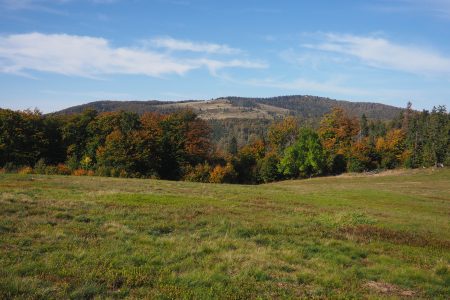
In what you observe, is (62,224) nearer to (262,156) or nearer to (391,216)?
(391,216)

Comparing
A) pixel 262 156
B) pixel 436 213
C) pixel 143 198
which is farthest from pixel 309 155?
pixel 143 198

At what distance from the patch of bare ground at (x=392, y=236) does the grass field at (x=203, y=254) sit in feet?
0.23

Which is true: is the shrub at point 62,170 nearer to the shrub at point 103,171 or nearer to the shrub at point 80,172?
the shrub at point 80,172

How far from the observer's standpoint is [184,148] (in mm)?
85375

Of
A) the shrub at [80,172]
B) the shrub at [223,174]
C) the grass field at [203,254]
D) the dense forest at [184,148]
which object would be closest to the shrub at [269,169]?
the dense forest at [184,148]

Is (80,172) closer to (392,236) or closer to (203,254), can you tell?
(392,236)

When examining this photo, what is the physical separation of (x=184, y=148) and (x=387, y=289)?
76.2 m

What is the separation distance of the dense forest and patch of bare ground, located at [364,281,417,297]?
62.1 metres

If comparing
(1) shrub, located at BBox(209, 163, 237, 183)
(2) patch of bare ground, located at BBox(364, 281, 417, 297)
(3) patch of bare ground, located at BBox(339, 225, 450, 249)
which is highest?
(2) patch of bare ground, located at BBox(364, 281, 417, 297)

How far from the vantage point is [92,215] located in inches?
691

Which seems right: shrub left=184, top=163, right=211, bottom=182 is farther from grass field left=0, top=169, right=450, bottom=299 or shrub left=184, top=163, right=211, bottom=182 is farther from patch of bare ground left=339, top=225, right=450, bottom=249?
patch of bare ground left=339, top=225, right=450, bottom=249

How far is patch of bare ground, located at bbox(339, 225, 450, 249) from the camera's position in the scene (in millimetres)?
17266

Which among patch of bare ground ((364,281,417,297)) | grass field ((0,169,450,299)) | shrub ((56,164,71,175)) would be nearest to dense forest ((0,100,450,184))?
shrub ((56,164,71,175))

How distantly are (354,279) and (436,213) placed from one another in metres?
24.0
